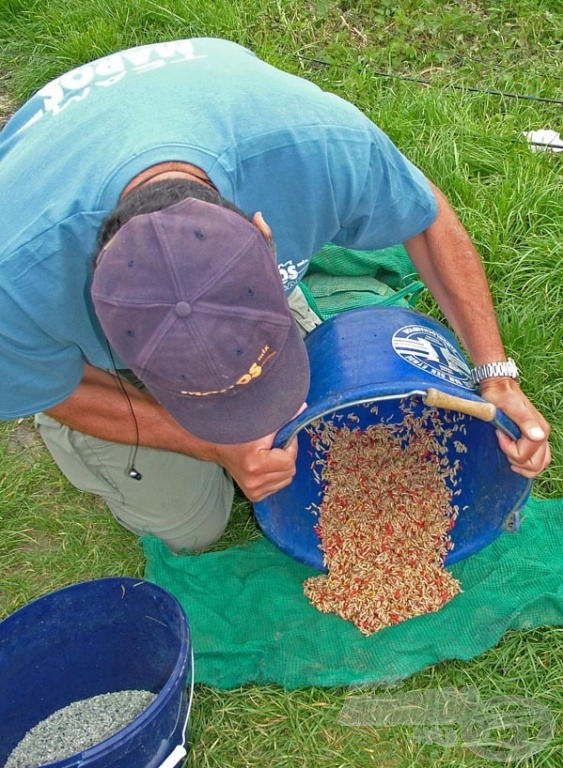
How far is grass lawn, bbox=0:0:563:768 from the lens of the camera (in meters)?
2.41

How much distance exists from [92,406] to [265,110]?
88cm

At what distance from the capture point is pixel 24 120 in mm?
2148

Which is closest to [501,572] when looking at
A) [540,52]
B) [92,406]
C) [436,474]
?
[436,474]

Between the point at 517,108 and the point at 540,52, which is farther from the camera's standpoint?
the point at 540,52

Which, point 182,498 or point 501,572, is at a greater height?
point 182,498

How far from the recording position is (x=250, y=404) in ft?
5.66

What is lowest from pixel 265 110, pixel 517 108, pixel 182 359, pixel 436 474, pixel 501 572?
pixel 501 572

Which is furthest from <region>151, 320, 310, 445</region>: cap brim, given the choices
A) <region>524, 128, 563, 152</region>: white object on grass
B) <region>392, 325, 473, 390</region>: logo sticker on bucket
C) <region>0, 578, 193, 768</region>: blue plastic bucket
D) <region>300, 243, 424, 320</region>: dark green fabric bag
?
<region>524, 128, 563, 152</region>: white object on grass

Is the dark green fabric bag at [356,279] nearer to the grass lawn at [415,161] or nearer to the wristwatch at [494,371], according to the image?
the grass lawn at [415,161]

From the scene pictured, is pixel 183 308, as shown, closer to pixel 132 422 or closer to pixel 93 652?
pixel 132 422

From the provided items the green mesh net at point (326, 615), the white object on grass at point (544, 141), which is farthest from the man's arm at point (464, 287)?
the white object on grass at point (544, 141)

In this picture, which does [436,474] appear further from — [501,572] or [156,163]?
[156,163]

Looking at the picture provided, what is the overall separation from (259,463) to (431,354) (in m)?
0.56

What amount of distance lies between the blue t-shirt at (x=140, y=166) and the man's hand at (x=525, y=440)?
1.87ft
